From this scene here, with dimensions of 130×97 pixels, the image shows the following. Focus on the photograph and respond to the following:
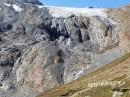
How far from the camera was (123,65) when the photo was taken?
6988 inches

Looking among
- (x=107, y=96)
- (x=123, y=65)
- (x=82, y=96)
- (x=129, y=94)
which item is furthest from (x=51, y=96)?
(x=129, y=94)

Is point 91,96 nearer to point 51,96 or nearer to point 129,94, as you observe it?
point 129,94

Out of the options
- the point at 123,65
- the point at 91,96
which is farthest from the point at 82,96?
the point at 123,65

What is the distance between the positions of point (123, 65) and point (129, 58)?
9.45 metres

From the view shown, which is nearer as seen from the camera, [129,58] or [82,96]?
[82,96]

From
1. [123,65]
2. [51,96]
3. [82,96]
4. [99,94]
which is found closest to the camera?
[99,94]

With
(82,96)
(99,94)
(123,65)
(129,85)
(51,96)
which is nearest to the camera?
(129,85)

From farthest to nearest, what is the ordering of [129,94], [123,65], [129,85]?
Answer: 1. [123,65]
2. [129,85]
3. [129,94]

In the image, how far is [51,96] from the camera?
538ft

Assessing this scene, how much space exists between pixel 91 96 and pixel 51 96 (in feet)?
255

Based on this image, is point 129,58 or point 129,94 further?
point 129,58

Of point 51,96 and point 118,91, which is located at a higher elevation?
point 118,91

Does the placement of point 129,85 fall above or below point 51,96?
above

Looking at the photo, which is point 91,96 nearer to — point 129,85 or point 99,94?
point 99,94
